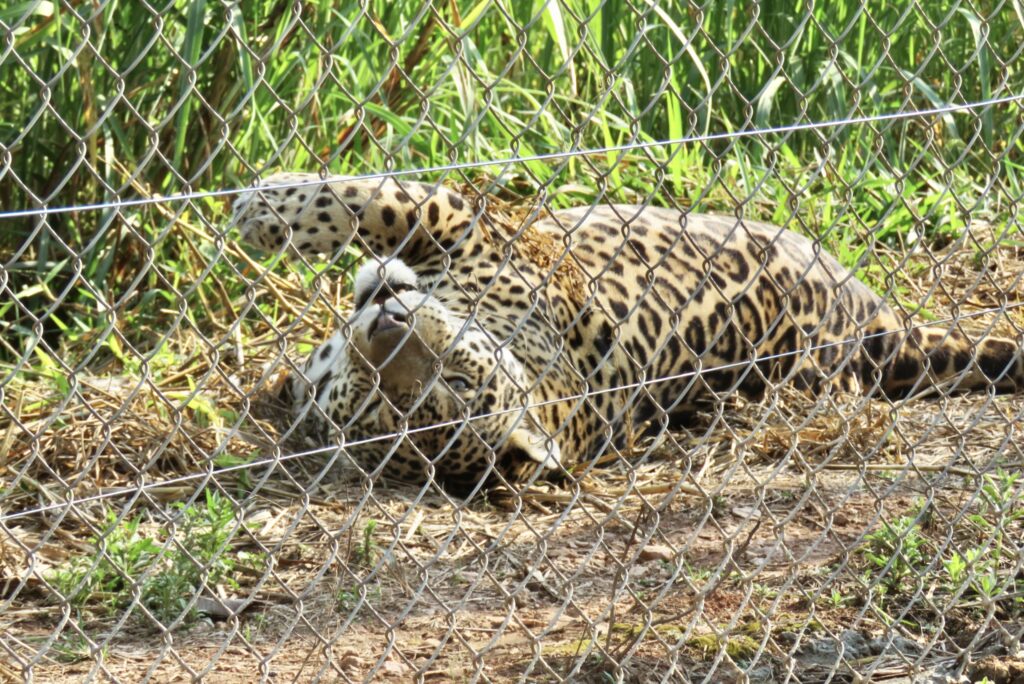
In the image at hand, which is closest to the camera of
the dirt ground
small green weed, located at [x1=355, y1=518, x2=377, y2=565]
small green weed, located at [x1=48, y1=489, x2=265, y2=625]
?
the dirt ground

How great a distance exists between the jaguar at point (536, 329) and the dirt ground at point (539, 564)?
0.15m

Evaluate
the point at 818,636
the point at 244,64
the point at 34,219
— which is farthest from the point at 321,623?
the point at 34,219

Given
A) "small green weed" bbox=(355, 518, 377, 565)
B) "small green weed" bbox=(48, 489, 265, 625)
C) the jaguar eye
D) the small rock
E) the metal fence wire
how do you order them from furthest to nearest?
the jaguar eye → the small rock → "small green weed" bbox=(355, 518, 377, 565) → "small green weed" bbox=(48, 489, 265, 625) → the metal fence wire

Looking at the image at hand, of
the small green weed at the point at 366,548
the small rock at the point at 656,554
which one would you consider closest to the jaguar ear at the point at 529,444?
the small rock at the point at 656,554

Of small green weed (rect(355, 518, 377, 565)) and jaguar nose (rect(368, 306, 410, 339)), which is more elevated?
jaguar nose (rect(368, 306, 410, 339))

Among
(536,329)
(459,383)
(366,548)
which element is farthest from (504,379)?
(366,548)

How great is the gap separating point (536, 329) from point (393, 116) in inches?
33.1

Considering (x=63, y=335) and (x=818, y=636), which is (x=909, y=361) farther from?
(x=63, y=335)

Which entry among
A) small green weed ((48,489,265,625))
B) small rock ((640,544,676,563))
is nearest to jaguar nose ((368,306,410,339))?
small green weed ((48,489,265,625))

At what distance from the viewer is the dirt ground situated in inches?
108

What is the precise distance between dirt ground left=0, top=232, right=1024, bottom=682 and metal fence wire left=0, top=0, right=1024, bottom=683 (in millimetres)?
14

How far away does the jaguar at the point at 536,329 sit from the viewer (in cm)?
405

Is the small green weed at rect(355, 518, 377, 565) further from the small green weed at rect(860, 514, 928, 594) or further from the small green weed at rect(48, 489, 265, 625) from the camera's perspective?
the small green weed at rect(860, 514, 928, 594)

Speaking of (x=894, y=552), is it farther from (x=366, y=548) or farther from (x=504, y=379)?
(x=504, y=379)
